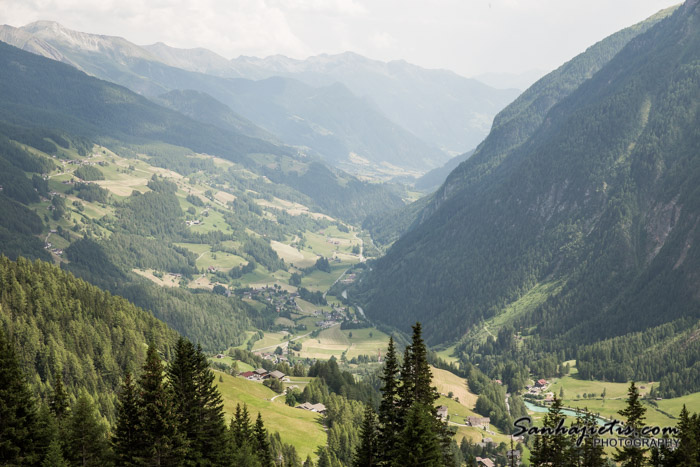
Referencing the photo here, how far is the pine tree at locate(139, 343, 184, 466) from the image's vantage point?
49.5 metres

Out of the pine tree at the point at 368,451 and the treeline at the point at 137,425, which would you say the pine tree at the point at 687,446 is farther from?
the treeline at the point at 137,425

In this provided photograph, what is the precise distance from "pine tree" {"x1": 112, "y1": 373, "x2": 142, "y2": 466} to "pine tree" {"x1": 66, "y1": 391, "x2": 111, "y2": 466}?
7143mm

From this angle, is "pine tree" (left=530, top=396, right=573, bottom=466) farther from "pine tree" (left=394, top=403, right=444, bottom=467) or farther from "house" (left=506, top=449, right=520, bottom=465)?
"pine tree" (left=394, top=403, right=444, bottom=467)

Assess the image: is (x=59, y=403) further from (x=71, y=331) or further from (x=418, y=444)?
(x=71, y=331)

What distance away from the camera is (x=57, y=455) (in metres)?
50.5

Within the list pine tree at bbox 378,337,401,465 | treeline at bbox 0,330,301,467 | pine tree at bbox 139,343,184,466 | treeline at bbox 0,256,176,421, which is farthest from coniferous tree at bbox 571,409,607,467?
treeline at bbox 0,256,176,421

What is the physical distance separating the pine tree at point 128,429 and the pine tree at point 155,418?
601mm

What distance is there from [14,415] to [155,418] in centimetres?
1101

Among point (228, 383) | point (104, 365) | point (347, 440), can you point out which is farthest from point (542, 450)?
point (104, 365)

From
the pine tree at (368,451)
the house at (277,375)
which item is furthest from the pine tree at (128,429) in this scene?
the house at (277,375)

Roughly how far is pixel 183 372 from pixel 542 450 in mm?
37366

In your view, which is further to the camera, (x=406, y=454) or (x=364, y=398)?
(x=364, y=398)

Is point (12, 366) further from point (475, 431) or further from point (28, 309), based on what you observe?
point (475, 431)

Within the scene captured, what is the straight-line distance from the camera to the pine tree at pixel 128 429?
50.3 meters
